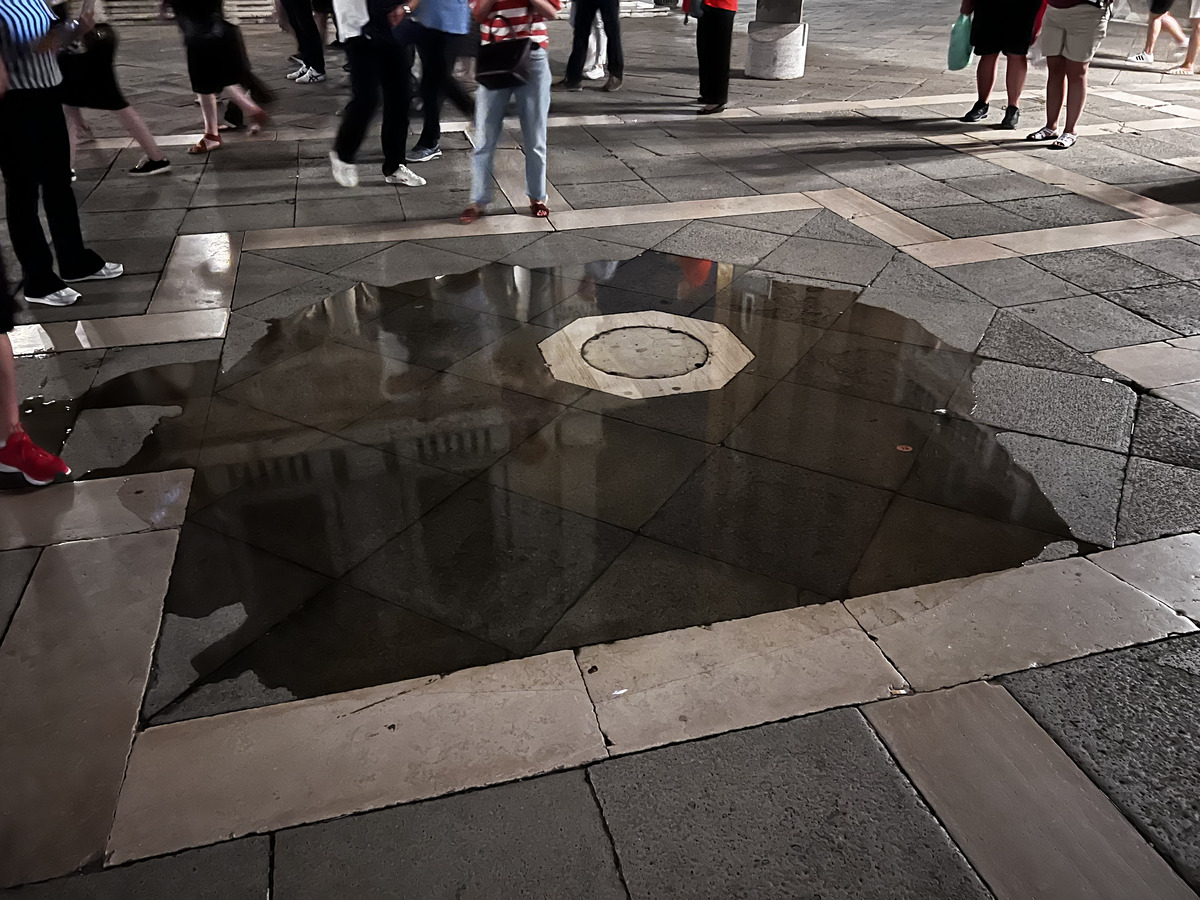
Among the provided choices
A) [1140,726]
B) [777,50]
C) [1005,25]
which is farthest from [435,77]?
[1140,726]

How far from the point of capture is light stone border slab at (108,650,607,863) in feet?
6.82

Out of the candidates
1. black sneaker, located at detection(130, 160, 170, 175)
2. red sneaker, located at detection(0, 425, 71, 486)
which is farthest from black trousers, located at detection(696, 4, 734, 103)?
red sneaker, located at detection(0, 425, 71, 486)

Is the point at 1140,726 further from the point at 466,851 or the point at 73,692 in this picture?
the point at 73,692

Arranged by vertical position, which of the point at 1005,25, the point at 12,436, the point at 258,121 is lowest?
the point at 12,436

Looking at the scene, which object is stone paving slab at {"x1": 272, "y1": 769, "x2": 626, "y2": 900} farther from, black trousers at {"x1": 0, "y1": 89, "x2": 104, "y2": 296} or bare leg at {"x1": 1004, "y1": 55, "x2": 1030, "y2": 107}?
bare leg at {"x1": 1004, "y1": 55, "x2": 1030, "y2": 107}

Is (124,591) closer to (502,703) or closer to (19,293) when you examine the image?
(502,703)

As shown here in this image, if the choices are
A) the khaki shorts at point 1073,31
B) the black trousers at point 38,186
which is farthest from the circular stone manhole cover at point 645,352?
the khaki shorts at point 1073,31

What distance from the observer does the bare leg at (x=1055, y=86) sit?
294 inches

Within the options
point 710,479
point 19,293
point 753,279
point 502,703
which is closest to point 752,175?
point 753,279

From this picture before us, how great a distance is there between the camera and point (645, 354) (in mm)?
4297

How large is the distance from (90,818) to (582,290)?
11.9 ft

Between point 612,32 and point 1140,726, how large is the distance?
9.80 meters

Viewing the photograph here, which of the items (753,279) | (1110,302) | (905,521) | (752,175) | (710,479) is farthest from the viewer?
(752,175)

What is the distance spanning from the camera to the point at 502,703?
2383 millimetres
